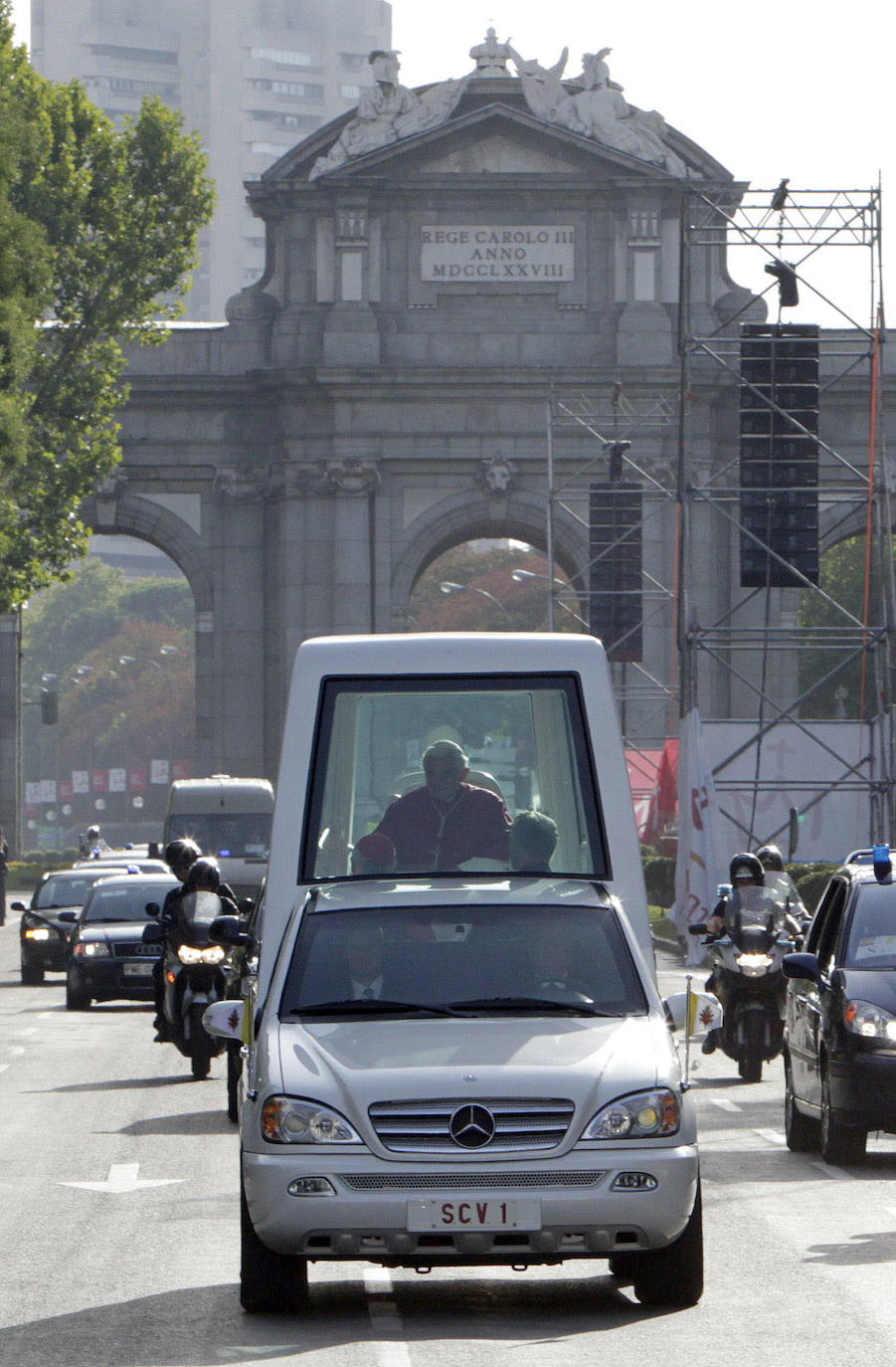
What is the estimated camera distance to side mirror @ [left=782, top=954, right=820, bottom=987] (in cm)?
1418

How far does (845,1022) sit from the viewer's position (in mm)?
13852

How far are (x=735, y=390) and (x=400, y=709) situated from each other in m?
48.4

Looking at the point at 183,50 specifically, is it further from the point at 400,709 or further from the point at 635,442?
the point at 400,709

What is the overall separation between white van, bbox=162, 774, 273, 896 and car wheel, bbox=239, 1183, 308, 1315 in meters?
32.5

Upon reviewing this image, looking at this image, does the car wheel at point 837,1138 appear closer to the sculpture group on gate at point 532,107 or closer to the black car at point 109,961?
the black car at point 109,961

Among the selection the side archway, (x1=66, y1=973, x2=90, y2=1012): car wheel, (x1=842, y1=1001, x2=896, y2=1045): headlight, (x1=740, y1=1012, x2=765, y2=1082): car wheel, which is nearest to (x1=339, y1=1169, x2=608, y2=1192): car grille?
(x1=842, y1=1001, x2=896, y2=1045): headlight

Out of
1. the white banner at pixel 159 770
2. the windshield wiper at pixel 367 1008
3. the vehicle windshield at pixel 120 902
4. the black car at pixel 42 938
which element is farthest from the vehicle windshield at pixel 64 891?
the white banner at pixel 159 770

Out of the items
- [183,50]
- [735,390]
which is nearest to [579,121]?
[735,390]

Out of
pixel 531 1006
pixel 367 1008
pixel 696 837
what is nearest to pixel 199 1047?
pixel 367 1008

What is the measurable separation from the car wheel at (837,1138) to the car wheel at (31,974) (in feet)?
66.0

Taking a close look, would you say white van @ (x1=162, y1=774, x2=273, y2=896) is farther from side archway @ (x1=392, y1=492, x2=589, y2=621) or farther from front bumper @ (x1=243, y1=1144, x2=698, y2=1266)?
front bumper @ (x1=243, y1=1144, x2=698, y2=1266)

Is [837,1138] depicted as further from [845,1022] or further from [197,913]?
[197,913]

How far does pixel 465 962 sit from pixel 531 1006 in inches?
13.5

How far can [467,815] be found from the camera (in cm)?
1202
